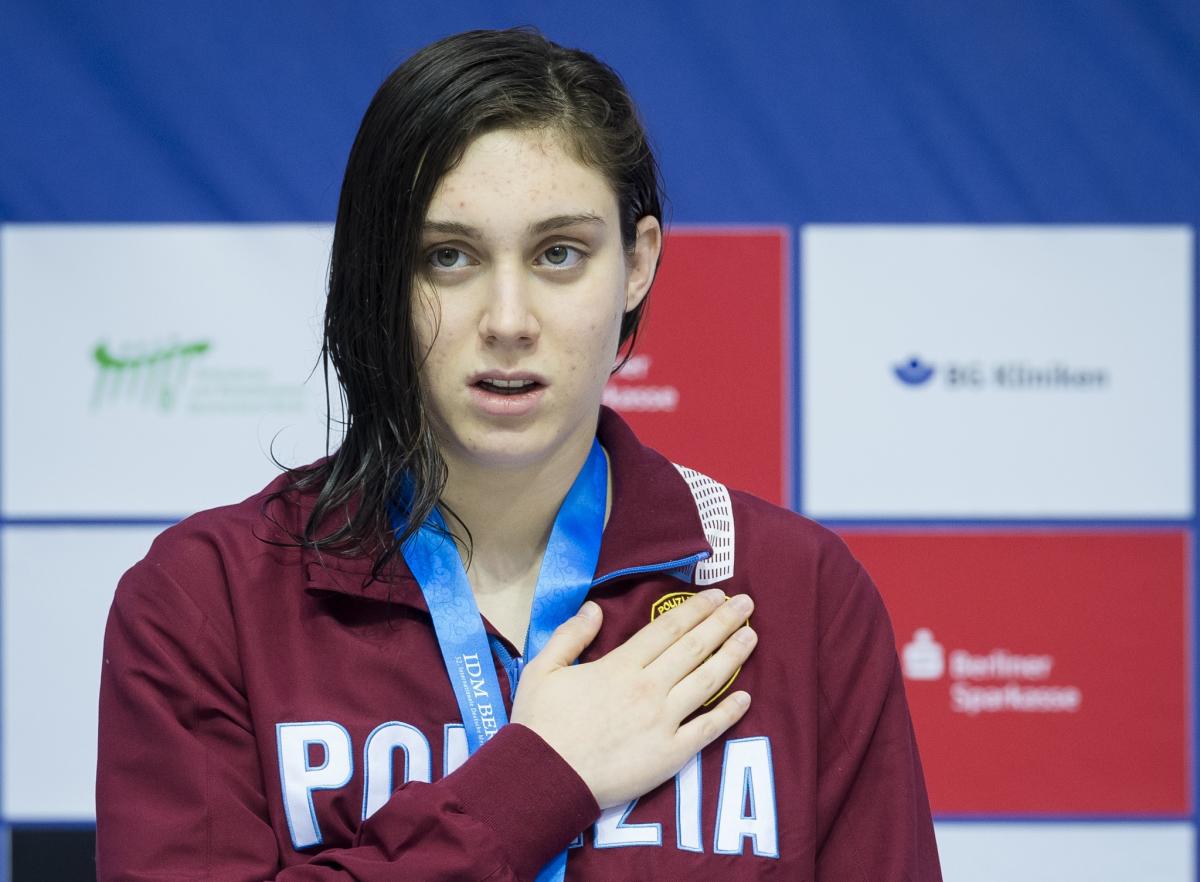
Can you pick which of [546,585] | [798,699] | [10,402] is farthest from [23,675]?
[798,699]

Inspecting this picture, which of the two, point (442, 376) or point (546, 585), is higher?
point (442, 376)

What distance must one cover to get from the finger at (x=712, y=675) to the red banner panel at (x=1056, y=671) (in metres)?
1.37

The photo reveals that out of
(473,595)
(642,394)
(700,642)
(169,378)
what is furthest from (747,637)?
(169,378)

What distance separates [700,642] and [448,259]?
0.43m

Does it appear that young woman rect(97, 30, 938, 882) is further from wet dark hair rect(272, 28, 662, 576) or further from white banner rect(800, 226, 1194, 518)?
white banner rect(800, 226, 1194, 518)

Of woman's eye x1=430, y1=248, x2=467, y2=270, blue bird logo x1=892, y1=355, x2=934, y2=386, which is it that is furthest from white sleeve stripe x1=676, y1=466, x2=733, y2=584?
blue bird logo x1=892, y1=355, x2=934, y2=386

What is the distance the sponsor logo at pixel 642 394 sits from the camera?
256cm

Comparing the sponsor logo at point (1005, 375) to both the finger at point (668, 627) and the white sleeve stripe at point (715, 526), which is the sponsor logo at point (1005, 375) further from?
the finger at point (668, 627)

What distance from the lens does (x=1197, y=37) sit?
255 cm

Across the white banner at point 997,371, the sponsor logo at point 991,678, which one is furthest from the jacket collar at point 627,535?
the sponsor logo at point 991,678

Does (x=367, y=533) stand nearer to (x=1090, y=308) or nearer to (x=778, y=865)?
(x=778, y=865)

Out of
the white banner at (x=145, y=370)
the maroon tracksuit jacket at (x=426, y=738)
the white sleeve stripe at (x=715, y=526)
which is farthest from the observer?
the white banner at (x=145, y=370)

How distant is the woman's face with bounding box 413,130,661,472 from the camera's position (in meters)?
1.17

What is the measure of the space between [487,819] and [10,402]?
1793mm
